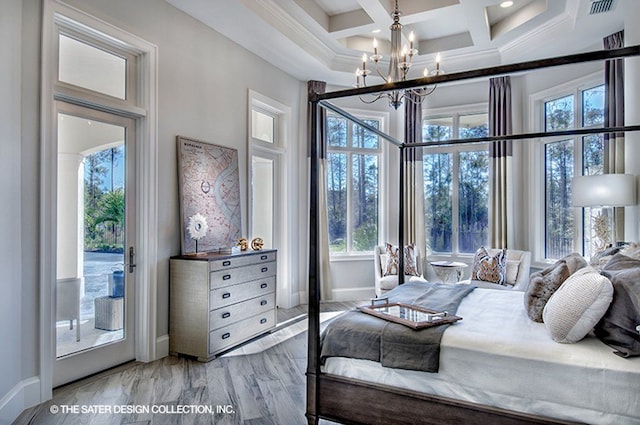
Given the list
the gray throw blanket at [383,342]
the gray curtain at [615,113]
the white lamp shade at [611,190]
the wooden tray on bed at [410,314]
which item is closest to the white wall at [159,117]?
the gray throw blanket at [383,342]

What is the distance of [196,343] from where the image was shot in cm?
356

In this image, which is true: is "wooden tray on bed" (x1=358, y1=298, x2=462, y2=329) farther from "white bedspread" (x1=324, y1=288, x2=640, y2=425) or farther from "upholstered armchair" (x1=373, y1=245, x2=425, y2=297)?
"upholstered armchair" (x1=373, y1=245, x2=425, y2=297)

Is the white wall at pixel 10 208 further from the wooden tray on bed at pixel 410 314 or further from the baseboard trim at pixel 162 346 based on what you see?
the wooden tray on bed at pixel 410 314

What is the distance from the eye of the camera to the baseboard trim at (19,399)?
2404 millimetres

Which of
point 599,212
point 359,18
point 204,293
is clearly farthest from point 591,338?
point 359,18

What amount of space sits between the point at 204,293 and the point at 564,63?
121 inches

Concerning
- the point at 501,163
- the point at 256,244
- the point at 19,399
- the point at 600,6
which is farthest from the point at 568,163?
the point at 19,399

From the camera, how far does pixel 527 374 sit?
1.85 meters

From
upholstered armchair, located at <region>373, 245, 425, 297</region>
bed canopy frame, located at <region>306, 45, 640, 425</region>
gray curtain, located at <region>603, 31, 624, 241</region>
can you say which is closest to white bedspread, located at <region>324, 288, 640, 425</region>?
bed canopy frame, located at <region>306, 45, 640, 425</region>

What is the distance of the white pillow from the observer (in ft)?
6.36

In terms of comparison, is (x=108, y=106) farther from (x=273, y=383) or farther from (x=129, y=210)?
(x=273, y=383)

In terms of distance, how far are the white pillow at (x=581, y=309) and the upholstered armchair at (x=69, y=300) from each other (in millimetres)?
3244

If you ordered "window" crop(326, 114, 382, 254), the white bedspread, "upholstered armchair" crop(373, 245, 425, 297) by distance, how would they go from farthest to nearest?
"window" crop(326, 114, 382, 254), "upholstered armchair" crop(373, 245, 425, 297), the white bedspread

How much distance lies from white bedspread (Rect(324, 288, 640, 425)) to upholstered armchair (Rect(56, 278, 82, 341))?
216cm
